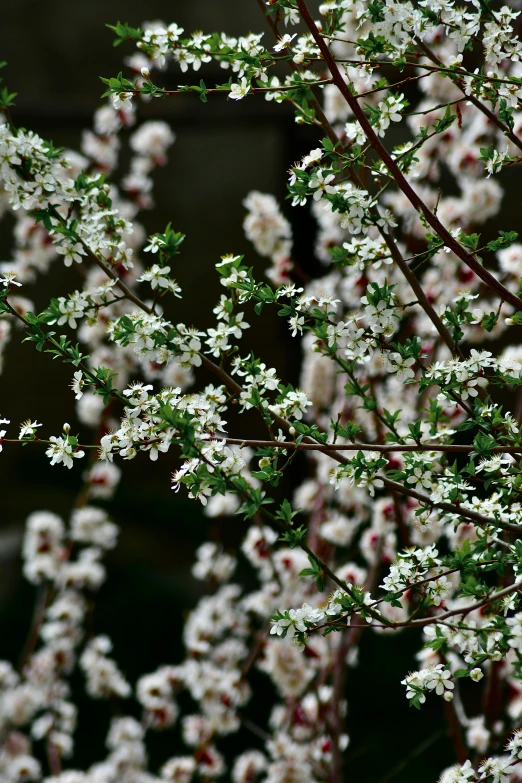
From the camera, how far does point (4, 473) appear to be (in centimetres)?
459

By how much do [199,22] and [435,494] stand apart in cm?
387

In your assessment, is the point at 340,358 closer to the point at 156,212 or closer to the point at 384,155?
the point at 384,155

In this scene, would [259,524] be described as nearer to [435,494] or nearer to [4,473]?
[435,494]

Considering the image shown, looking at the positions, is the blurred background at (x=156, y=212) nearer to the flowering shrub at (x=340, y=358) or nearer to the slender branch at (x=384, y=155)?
the flowering shrub at (x=340, y=358)

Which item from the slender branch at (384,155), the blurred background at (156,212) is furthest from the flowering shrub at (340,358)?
the blurred background at (156,212)

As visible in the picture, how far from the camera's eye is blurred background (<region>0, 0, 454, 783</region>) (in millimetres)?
4324

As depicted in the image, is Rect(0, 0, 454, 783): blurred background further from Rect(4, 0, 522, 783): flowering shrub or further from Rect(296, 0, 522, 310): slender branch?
Rect(296, 0, 522, 310): slender branch

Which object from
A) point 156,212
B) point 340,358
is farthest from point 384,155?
point 156,212

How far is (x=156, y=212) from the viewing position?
185 inches

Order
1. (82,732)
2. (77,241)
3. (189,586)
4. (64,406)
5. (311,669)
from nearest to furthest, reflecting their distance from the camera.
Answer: (77,241), (311,669), (82,732), (189,586), (64,406)

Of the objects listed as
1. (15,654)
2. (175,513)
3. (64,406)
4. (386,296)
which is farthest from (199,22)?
(386,296)

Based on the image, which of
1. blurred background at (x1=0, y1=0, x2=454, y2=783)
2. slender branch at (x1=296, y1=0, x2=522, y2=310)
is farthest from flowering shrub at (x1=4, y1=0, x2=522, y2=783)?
blurred background at (x1=0, y1=0, x2=454, y2=783)

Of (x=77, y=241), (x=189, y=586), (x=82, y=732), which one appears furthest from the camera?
(x=189, y=586)

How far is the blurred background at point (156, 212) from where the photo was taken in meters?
4.32
